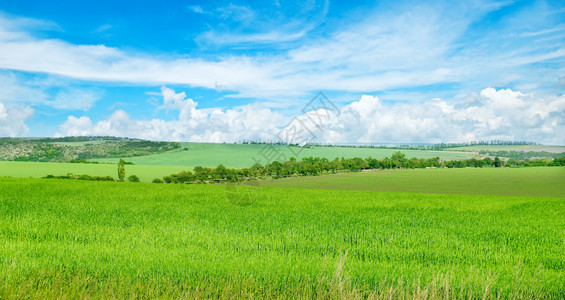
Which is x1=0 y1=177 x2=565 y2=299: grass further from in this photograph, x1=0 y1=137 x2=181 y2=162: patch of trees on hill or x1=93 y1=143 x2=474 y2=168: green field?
x1=0 y1=137 x2=181 y2=162: patch of trees on hill

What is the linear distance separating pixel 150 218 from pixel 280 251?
718 centimetres

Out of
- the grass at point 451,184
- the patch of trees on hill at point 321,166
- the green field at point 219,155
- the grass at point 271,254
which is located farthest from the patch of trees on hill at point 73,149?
the grass at point 271,254

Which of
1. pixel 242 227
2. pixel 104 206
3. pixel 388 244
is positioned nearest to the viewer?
pixel 388 244

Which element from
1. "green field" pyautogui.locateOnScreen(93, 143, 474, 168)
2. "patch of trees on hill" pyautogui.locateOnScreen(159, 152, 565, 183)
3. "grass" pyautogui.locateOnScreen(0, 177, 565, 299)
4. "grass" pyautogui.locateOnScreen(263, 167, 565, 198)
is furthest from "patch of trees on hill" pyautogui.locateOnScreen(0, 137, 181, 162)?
"grass" pyautogui.locateOnScreen(0, 177, 565, 299)

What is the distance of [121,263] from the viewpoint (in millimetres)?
7266

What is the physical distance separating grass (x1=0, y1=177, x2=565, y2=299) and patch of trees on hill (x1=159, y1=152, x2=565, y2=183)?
80.0ft

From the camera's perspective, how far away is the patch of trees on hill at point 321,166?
1961 inches

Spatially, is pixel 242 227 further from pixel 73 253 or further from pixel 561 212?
pixel 561 212

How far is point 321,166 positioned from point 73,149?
231 ft

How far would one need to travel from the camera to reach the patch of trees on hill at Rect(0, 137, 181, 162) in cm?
9000

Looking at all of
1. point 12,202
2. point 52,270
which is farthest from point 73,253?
point 12,202

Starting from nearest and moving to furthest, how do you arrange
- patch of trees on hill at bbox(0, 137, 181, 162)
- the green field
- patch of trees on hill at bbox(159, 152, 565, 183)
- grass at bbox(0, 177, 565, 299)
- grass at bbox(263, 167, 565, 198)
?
grass at bbox(0, 177, 565, 299)
grass at bbox(263, 167, 565, 198)
patch of trees on hill at bbox(159, 152, 565, 183)
the green field
patch of trees on hill at bbox(0, 137, 181, 162)

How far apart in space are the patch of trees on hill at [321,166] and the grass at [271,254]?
960 inches

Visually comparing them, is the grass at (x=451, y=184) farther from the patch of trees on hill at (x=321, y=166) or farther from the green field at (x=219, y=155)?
the green field at (x=219, y=155)
